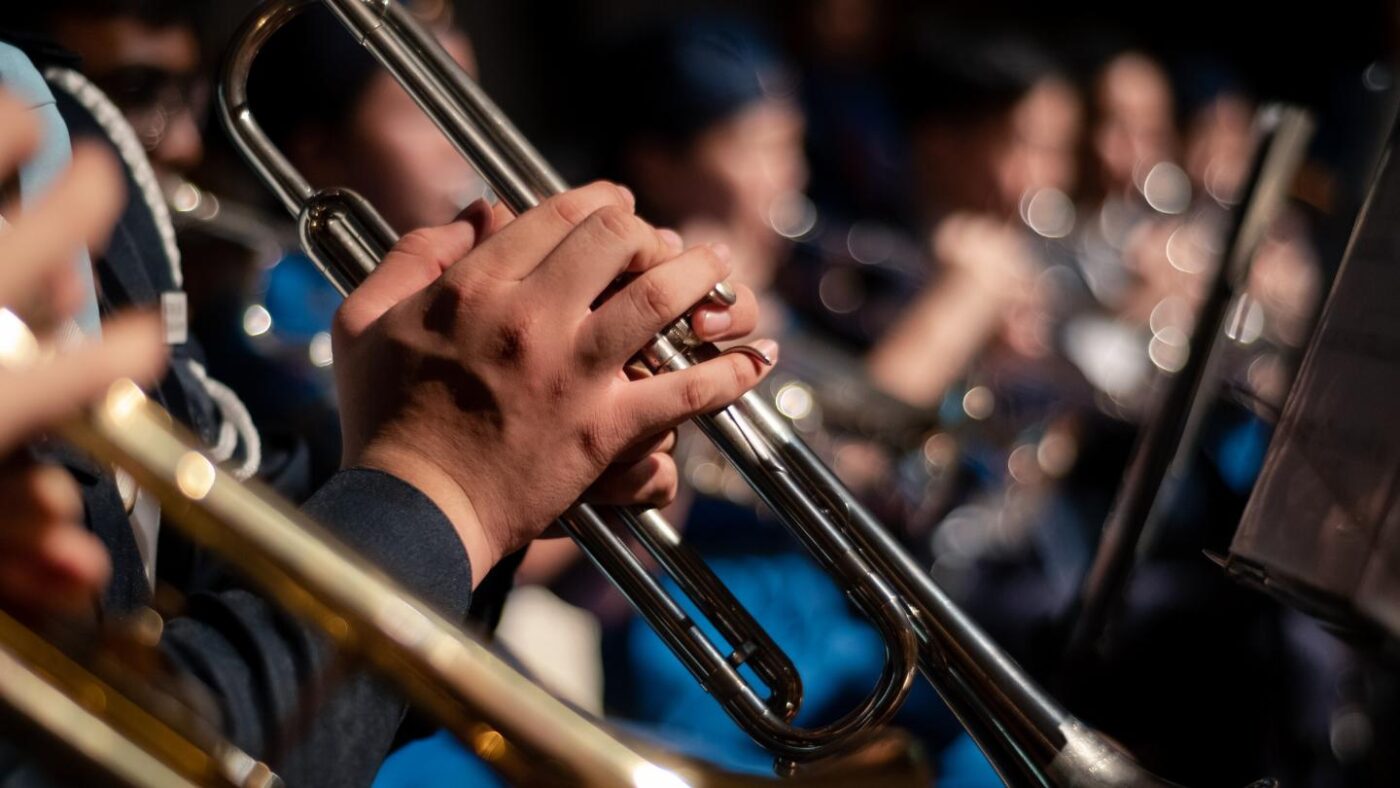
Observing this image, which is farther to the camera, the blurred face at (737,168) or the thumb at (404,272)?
the blurred face at (737,168)

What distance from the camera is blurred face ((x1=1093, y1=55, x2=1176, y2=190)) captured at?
3.30m

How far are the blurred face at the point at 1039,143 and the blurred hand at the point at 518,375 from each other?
221cm

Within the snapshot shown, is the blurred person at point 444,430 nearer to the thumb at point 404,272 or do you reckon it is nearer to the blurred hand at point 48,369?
the thumb at point 404,272

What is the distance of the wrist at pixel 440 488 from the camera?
2.36 ft

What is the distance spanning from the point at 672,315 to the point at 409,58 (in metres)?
0.35

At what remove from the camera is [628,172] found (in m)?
2.27

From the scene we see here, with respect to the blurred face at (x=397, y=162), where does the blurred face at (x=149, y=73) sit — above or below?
above

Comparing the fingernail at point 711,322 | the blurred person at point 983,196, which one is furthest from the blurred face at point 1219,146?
the fingernail at point 711,322

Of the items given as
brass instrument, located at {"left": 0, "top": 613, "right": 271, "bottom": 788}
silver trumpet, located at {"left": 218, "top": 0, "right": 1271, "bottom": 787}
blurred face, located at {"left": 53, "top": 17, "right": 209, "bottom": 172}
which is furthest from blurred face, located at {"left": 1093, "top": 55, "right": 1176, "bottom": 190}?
brass instrument, located at {"left": 0, "top": 613, "right": 271, "bottom": 788}

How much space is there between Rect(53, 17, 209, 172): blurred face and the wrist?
0.70 meters

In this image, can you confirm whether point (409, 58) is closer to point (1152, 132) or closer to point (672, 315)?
point (672, 315)

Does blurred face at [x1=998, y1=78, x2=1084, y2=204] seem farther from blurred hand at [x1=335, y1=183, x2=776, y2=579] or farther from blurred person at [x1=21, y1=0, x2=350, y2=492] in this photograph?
blurred hand at [x1=335, y1=183, x2=776, y2=579]

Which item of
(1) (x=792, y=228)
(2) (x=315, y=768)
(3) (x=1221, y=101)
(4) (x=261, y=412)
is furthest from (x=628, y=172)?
(3) (x=1221, y=101)

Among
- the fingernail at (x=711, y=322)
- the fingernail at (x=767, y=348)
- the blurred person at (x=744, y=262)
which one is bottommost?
the blurred person at (x=744, y=262)
